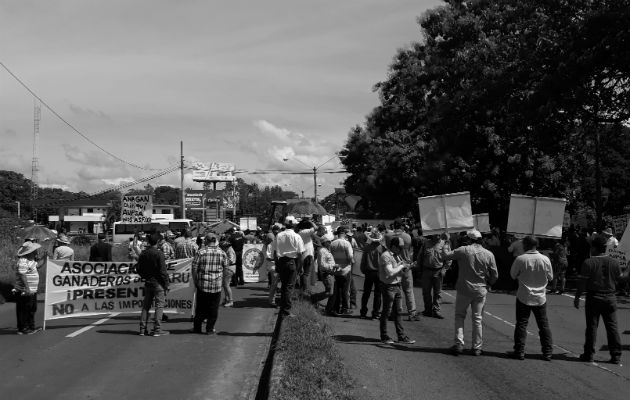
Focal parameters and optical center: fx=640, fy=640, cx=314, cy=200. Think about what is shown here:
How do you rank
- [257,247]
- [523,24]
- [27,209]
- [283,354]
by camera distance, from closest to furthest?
1. [283,354]
2. [257,247]
3. [523,24]
4. [27,209]

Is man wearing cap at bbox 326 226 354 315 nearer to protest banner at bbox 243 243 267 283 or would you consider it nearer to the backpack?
the backpack

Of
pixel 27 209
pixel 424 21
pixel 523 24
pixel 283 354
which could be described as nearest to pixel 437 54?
pixel 424 21

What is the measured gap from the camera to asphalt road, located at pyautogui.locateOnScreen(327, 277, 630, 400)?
712 centimetres

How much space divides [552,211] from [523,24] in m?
7.05

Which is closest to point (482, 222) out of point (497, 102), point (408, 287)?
point (497, 102)

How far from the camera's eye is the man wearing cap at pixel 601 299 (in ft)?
28.6

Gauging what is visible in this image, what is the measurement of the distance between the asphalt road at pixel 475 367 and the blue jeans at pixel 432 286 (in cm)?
83

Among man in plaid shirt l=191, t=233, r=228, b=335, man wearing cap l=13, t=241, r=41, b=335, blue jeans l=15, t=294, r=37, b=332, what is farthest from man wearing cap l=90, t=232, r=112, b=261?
man in plaid shirt l=191, t=233, r=228, b=335

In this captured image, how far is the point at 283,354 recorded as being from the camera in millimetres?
8320

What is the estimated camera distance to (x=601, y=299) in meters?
8.74

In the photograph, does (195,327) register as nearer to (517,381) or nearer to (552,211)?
(517,381)

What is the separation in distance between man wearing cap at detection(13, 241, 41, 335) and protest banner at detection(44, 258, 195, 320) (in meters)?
0.45

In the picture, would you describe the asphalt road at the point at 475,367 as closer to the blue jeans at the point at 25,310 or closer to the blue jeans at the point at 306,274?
the blue jeans at the point at 306,274

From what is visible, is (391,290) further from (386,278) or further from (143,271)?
(143,271)
